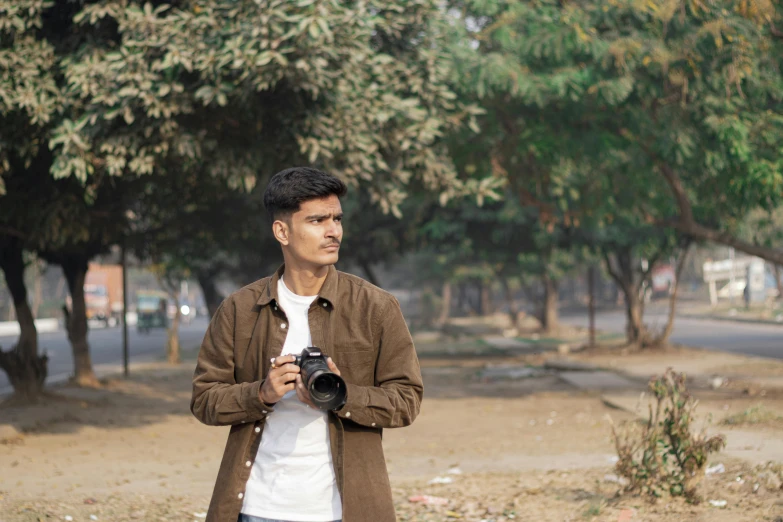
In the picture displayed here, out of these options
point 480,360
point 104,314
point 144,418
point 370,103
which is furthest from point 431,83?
point 104,314

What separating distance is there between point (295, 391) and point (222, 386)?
28cm

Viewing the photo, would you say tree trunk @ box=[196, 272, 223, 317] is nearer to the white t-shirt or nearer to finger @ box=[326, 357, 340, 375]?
the white t-shirt

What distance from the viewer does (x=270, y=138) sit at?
10852mm

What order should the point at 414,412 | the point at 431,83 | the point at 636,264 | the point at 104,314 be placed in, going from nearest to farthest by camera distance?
the point at 414,412
the point at 431,83
the point at 636,264
the point at 104,314

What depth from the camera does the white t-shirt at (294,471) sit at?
3.22 meters

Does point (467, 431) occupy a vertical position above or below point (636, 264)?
below

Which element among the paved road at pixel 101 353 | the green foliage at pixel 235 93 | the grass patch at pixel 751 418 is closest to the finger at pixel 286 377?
the green foliage at pixel 235 93

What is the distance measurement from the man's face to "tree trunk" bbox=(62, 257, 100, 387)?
14.8 metres

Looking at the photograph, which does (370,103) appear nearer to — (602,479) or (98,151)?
(98,151)

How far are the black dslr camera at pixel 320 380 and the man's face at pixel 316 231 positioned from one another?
1.15 ft

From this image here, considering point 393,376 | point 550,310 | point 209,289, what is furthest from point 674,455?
point 550,310

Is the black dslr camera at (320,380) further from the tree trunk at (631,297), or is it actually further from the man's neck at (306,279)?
the tree trunk at (631,297)

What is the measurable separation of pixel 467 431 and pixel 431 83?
4.06 m

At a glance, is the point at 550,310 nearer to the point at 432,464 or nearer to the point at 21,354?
the point at 21,354
